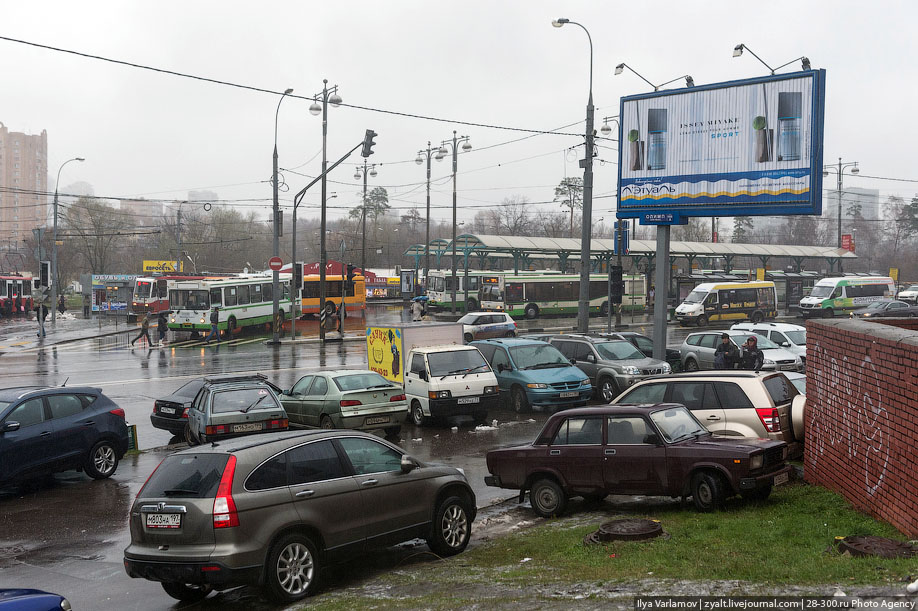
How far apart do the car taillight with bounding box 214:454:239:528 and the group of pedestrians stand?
16474mm

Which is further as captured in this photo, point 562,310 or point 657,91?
point 562,310

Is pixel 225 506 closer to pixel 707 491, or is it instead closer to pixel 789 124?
pixel 707 491

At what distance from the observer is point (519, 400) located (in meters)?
19.9

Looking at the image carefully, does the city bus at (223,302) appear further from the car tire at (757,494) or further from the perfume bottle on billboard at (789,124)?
the car tire at (757,494)

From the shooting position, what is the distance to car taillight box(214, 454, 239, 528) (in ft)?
22.7

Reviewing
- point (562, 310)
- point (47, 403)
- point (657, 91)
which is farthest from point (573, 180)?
point (47, 403)

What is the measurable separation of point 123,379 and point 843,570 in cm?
2544

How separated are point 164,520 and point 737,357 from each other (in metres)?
17.5

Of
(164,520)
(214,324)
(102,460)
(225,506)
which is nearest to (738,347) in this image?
(102,460)

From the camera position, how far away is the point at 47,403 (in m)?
12.9

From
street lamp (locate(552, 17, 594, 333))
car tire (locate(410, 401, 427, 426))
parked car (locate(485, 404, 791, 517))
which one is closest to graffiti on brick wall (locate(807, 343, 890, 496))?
parked car (locate(485, 404, 791, 517))

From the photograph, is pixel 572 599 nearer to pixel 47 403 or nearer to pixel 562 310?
pixel 47 403

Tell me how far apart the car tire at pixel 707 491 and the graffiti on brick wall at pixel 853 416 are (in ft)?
4.68

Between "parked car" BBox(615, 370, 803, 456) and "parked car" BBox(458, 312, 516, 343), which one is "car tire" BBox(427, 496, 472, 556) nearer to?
"parked car" BBox(615, 370, 803, 456)
